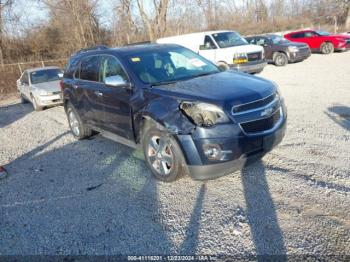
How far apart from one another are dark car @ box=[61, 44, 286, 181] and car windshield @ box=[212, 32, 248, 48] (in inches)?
306

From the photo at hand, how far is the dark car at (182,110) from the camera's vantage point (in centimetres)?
354

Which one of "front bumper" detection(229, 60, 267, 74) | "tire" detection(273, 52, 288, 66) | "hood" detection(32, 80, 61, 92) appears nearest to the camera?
"hood" detection(32, 80, 61, 92)

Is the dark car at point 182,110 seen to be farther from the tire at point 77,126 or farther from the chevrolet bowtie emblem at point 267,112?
the tire at point 77,126

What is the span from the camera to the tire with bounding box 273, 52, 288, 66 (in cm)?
1551

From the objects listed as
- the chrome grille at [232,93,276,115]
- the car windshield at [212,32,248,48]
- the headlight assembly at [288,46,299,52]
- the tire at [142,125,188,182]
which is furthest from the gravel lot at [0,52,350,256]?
the headlight assembly at [288,46,299,52]

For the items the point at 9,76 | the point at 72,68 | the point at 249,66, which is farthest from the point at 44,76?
the point at 9,76

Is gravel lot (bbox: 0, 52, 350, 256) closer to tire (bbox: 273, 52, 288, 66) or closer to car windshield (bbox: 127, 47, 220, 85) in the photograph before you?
car windshield (bbox: 127, 47, 220, 85)

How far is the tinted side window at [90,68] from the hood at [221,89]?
1746mm

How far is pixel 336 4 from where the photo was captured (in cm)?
3881

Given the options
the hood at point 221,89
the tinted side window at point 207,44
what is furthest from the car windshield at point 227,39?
the hood at point 221,89

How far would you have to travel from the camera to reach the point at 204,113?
11.9 feet

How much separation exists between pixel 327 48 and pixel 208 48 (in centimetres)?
950

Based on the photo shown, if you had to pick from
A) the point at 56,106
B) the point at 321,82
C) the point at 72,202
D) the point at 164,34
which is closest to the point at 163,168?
the point at 72,202

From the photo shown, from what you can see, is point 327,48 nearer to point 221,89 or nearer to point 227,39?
point 227,39
